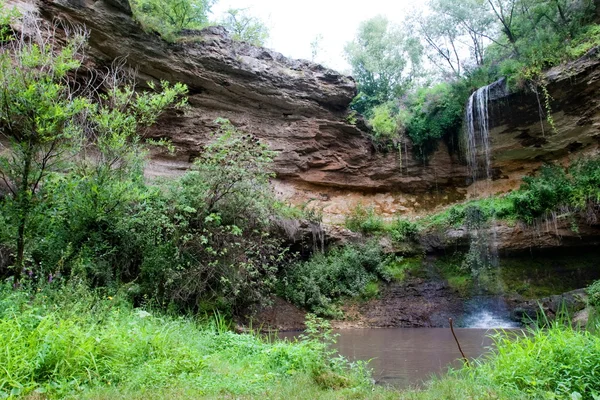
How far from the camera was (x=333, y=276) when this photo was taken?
1462 cm

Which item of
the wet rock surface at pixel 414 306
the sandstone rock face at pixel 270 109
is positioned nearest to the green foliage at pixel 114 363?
the wet rock surface at pixel 414 306

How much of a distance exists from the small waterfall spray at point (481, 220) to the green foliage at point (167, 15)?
11.7m

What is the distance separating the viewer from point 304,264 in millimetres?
14672

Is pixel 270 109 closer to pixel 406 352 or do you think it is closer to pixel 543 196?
pixel 543 196

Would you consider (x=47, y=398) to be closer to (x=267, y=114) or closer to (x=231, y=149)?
(x=231, y=149)

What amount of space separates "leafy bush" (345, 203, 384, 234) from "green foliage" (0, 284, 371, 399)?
12.0m

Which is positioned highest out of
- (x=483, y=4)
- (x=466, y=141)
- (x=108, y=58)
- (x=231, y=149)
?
(x=483, y=4)

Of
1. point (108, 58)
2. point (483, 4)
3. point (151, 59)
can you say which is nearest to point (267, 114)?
point (151, 59)

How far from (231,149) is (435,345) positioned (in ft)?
20.7

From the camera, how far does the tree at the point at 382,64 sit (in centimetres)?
2514

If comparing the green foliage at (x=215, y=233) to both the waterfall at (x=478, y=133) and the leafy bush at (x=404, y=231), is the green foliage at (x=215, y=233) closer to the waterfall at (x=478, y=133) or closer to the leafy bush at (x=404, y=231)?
the leafy bush at (x=404, y=231)

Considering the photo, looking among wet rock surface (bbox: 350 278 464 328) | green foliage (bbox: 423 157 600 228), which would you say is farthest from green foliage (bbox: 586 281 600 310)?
wet rock surface (bbox: 350 278 464 328)

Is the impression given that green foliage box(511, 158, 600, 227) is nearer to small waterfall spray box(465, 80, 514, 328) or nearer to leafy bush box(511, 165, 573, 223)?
leafy bush box(511, 165, 573, 223)

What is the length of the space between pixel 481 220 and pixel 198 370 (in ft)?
45.7
